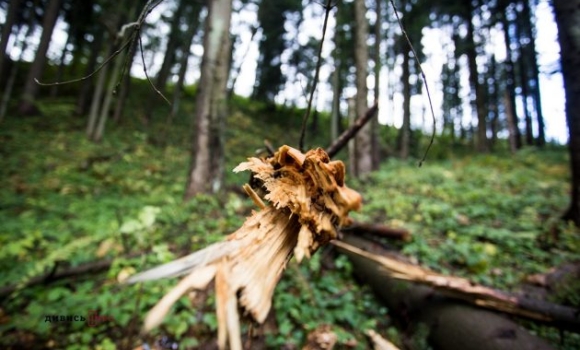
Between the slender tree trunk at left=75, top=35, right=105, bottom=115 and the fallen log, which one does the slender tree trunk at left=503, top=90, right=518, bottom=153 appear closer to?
the fallen log

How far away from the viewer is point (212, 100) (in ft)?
20.6

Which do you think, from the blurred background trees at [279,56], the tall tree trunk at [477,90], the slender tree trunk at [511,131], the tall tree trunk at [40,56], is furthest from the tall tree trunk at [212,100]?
the slender tree trunk at [511,131]

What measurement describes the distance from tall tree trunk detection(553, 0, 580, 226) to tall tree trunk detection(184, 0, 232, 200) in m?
5.98

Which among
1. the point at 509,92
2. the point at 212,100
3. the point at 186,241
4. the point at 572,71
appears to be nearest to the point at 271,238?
the point at 186,241

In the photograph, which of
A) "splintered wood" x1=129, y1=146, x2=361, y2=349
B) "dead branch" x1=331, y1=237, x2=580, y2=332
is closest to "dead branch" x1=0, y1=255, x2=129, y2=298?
"splintered wood" x1=129, y1=146, x2=361, y2=349

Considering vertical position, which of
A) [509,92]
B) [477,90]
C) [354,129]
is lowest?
[354,129]

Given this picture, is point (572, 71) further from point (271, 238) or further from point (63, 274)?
point (63, 274)

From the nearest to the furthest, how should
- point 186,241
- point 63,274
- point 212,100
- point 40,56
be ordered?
point 63,274
point 186,241
point 212,100
point 40,56

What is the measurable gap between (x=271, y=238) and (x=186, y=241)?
351 centimetres

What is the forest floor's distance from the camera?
8.78 feet

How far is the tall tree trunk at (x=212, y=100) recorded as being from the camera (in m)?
6.28

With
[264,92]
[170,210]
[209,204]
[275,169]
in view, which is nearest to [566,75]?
[275,169]

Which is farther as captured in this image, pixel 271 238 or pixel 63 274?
pixel 63 274

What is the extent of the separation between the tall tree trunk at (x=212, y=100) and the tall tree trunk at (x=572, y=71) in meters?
5.98
